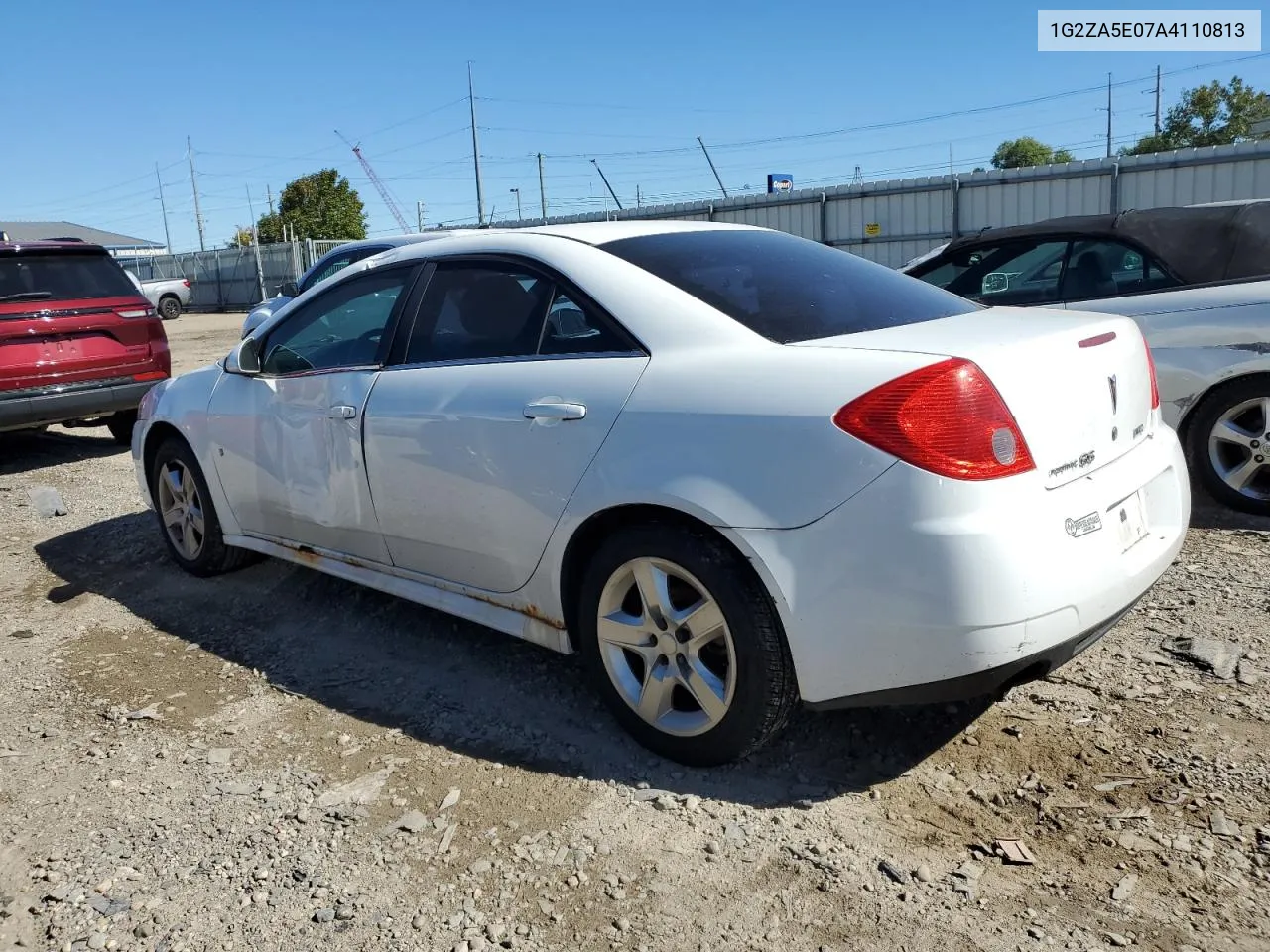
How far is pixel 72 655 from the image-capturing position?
4.43 metres

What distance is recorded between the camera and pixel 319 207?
58000mm

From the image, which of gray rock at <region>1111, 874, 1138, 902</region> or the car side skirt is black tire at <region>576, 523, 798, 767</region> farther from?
gray rock at <region>1111, 874, 1138, 902</region>

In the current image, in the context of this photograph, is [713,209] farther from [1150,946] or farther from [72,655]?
[1150,946]

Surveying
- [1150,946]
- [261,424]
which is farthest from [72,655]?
[1150,946]

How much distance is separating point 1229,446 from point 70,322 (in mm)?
8300

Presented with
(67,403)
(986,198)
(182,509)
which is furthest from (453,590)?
(986,198)

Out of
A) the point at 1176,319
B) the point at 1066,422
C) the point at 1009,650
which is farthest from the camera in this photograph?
the point at 1176,319

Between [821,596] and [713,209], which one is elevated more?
[713,209]

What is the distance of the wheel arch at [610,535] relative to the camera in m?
2.77

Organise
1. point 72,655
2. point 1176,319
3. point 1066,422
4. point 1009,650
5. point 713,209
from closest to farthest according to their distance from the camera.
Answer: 1. point 1009,650
2. point 1066,422
3. point 72,655
4. point 1176,319
5. point 713,209

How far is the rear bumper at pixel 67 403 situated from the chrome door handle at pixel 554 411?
652 centimetres

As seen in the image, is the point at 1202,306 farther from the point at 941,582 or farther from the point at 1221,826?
the point at 941,582

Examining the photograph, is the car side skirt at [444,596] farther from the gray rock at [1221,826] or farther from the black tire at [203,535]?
the gray rock at [1221,826]

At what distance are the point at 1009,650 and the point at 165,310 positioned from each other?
34.4 metres
